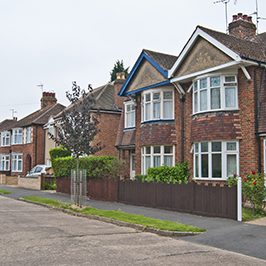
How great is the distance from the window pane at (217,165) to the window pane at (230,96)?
2.27 m

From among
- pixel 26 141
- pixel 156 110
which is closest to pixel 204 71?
Result: pixel 156 110

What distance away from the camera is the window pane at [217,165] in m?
17.5

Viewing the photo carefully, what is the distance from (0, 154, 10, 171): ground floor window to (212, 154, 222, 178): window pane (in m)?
34.6

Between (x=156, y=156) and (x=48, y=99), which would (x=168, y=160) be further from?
(x=48, y=99)

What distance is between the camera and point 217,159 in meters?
17.7

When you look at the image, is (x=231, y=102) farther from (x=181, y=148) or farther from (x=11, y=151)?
(x=11, y=151)

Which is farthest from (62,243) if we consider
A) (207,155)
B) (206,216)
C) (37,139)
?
(37,139)

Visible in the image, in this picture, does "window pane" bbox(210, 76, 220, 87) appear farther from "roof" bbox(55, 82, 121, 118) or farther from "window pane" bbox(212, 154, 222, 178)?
"roof" bbox(55, 82, 121, 118)

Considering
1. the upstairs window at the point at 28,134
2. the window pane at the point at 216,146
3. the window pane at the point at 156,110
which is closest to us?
the window pane at the point at 216,146

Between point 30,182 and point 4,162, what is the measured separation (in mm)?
Result: 18220

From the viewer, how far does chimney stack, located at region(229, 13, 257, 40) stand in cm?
2262

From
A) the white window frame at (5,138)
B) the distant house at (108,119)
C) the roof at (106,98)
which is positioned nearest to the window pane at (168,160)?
the distant house at (108,119)

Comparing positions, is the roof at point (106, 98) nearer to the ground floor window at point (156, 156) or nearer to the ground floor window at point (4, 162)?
the ground floor window at point (156, 156)

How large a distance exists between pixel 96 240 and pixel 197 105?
10190 millimetres
